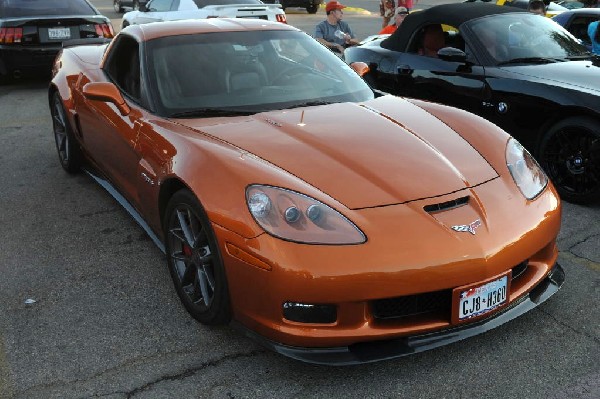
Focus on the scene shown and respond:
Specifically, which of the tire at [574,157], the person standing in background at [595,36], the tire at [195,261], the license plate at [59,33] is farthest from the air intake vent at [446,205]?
the license plate at [59,33]

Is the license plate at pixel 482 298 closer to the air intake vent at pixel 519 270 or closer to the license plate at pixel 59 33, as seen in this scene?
the air intake vent at pixel 519 270

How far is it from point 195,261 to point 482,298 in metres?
1.31

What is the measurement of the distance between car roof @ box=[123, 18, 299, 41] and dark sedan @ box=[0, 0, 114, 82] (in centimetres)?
509

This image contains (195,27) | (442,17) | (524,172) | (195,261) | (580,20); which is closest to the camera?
(195,261)

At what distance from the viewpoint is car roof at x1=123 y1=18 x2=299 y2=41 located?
13.5 feet

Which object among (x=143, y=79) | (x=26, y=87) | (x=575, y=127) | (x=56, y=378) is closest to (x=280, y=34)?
(x=143, y=79)

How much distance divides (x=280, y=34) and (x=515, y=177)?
1.94 metres

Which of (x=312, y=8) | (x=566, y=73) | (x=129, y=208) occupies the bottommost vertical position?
(x=312, y=8)

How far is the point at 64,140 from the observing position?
5480 mm

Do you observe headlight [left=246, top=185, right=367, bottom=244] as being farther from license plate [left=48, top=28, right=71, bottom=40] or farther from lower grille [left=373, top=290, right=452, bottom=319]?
license plate [left=48, top=28, right=71, bottom=40]

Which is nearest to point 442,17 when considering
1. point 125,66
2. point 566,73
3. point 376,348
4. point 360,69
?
point 566,73

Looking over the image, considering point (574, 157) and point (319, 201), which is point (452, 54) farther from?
point (319, 201)

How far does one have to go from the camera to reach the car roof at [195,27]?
4113 millimetres

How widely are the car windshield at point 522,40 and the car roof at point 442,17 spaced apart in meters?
0.11
